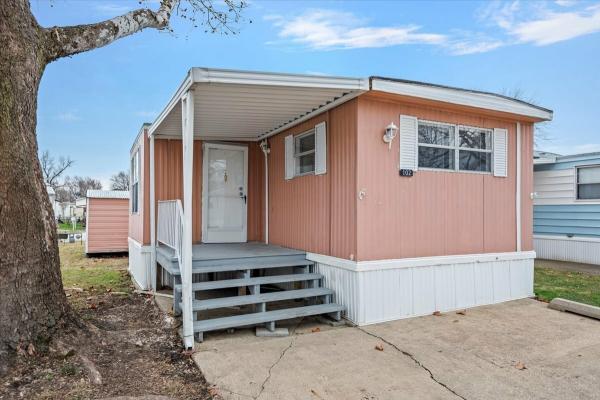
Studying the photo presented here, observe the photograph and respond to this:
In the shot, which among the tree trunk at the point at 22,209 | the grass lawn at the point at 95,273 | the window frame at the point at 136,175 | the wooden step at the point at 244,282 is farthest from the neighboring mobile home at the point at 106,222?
the tree trunk at the point at 22,209

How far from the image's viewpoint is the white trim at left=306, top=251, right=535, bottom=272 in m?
4.78

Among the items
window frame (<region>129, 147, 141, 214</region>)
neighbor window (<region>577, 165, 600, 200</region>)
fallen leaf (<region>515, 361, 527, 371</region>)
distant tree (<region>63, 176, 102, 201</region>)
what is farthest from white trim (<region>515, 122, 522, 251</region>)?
distant tree (<region>63, 176, 102, 201</region>)

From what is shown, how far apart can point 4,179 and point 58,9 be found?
15.8 ft

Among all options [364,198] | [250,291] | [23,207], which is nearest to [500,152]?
[364,198]

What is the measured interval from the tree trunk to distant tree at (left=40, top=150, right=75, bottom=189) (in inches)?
1620

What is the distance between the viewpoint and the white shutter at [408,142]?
200 inches

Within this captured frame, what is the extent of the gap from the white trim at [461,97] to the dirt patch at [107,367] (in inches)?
138

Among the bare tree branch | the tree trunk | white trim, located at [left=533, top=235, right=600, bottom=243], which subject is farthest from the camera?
white trim, located at [left=533, top=235, right=600, bottom=243]

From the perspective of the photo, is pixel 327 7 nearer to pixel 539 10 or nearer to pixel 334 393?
pixel 539 10

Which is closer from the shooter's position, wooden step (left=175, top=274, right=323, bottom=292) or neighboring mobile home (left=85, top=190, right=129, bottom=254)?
wooden step (left=175, top=274, right=323, bottom=292)

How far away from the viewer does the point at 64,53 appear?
4332 millimetres

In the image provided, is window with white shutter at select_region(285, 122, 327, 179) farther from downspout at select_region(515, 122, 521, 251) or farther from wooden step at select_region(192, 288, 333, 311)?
downspout at select_region(515, 122, 521, 251)

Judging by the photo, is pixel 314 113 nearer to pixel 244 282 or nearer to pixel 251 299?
pixel 244 282

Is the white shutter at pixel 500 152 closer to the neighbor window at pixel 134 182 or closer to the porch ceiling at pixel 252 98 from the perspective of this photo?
the porch ceiling at pixel 252 98
